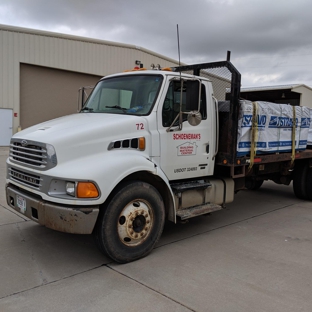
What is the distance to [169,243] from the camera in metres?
4.95

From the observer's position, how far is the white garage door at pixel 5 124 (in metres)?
18.7

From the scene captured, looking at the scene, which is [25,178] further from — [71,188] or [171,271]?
[171,271]

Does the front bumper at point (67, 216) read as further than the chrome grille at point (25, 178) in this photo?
No

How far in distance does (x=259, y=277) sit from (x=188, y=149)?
2.02 m

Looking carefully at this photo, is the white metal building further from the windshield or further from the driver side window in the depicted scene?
the driver side window

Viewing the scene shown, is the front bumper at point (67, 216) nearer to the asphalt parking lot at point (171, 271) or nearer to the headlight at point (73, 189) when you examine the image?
the headlight at point (73, 189)

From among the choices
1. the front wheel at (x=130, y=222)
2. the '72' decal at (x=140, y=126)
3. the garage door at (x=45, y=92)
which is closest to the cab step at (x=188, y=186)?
the front wheel at (x=130, y=222)

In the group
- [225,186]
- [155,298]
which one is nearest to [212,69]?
[225,186]

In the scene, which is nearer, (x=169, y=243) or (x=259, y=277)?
(x=259, y=277)

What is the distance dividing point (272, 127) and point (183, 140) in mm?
2193

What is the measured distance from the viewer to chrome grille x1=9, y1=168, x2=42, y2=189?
156 inches

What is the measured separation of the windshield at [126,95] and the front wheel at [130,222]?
3.72 feet

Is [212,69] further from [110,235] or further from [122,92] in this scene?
[110,235]

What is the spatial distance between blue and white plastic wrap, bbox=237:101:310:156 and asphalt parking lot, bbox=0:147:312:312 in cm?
149
